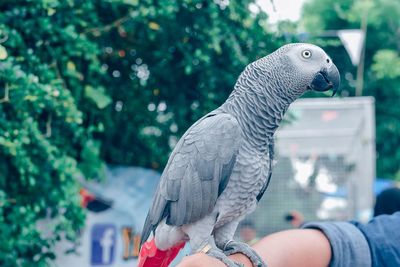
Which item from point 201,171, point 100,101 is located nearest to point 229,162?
point 201,171

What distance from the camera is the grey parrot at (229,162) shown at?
0.98 metres

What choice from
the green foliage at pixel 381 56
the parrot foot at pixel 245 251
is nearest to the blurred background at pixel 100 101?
the parrot foot at pixel 245 251

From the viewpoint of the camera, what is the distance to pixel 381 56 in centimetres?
700

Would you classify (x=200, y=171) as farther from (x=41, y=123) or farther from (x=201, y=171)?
(x=41, y=123)

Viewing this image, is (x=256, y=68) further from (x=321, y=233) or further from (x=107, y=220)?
(x=107, y=220)

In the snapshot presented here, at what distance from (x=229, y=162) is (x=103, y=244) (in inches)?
43.5

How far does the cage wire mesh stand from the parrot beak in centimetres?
179

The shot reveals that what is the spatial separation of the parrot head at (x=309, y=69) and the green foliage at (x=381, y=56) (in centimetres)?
619

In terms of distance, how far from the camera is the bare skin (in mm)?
1069

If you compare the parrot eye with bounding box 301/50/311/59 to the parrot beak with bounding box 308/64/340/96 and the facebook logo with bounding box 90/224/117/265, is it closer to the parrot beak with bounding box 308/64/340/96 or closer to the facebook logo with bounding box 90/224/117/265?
the parrot beak with bounding box 308/64/340/96

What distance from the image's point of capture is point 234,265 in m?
0.92

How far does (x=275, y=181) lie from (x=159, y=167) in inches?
40.5

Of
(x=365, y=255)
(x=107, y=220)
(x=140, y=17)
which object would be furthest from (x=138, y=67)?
(x=365, y=255)

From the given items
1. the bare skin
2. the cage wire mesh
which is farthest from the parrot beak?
the cage wire mesh
